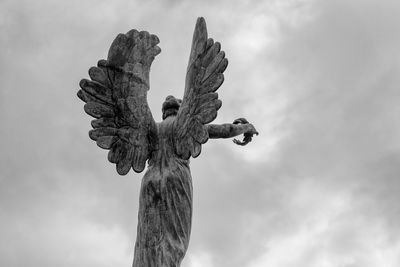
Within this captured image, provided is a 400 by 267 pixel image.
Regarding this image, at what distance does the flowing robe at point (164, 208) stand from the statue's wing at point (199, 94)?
23 cm

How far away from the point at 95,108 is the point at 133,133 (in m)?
0.64

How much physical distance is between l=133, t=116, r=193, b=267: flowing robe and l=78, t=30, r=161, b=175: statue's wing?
280 mm

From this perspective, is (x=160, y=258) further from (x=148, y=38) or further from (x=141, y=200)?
(x=148, y=38)

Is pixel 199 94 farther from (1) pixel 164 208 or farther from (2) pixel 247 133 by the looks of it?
(1) pixel 164 208

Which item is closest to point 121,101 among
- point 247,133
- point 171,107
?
point 171,107

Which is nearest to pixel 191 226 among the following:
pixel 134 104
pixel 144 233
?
pixel 144 233

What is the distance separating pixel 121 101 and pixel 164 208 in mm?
1632

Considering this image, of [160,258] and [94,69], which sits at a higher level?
[94,69]

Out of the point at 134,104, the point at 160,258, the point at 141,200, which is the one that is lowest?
the point at 160,258

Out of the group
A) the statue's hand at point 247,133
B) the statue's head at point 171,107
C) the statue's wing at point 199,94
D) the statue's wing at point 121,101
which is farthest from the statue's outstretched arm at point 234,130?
the statue's wing at point 121,101

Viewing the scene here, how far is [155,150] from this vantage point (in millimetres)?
15594

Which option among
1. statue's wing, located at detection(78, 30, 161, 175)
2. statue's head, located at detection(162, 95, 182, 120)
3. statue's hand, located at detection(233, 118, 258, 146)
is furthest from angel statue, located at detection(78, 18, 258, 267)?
statue's hand, located at detection(233, 118, 258, 146)

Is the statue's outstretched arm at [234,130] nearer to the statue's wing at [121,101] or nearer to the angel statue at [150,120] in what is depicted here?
the angel statue at [150,120]

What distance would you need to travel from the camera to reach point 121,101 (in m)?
15.4
